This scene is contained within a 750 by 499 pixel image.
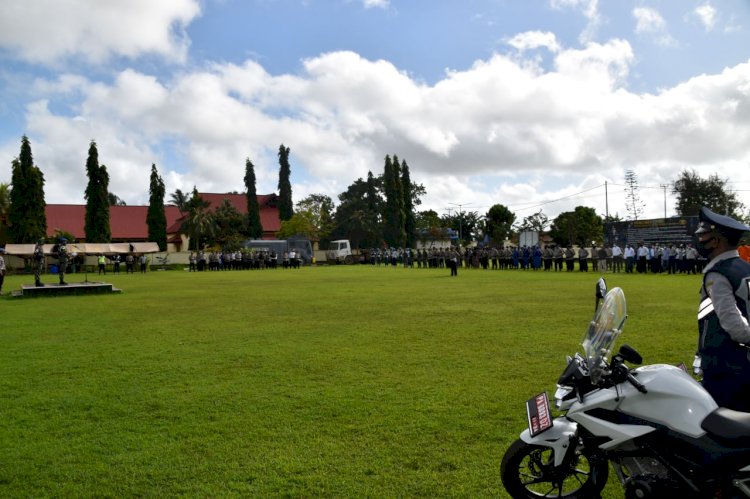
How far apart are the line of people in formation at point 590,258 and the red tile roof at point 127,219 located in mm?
35359

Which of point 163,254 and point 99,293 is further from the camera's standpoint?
point 163,254

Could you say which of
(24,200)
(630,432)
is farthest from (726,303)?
(24,200)

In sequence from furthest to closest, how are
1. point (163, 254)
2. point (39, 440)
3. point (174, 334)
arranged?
point (163, 254) → point (174, 334) → point (39, 440)

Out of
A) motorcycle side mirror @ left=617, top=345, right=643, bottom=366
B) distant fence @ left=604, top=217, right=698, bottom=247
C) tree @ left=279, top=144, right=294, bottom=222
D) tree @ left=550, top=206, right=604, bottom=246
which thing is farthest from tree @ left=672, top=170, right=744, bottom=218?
motorcycle side mirror @ left=617, top=345, right=643, bottom=366

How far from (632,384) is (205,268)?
4909 cm

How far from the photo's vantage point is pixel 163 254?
5997cm

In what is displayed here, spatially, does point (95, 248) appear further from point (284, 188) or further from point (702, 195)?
point (702, 195)

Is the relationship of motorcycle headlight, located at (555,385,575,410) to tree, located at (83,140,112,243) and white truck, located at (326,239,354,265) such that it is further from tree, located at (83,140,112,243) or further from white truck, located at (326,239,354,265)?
tree, located at (83,140,112,243)

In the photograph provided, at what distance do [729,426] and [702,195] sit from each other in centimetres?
6771

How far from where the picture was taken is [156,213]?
64.6 metres

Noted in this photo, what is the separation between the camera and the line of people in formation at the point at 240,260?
4912 cm

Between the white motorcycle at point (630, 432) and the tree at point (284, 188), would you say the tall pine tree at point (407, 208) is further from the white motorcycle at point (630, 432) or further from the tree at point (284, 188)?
the white motorcycle at point (630, 432)

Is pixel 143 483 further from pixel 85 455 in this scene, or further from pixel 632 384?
pixel 632 384

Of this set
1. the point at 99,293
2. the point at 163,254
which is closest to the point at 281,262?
the point at 163,254
